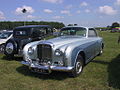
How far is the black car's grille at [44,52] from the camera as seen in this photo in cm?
514

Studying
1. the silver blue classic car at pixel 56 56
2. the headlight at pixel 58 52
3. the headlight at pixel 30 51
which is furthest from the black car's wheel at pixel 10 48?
the headlight at pixel 58 52

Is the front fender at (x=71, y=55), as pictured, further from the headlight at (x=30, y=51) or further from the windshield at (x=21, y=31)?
the windshield at (x=21, y=31)

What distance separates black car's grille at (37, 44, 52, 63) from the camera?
16.9ft

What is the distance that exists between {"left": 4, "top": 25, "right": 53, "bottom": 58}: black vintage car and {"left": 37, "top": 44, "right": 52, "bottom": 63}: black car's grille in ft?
7.72

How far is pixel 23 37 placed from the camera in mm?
8406

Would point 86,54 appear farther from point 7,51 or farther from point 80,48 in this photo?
point 7,51

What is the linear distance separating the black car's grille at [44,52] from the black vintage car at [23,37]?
2353 mm

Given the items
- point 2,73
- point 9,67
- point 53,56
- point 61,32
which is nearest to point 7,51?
point 9,67

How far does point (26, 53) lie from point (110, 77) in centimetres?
296

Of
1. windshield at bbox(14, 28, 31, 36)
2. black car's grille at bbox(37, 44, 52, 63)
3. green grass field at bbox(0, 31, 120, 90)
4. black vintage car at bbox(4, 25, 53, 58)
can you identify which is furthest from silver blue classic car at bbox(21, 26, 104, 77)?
windshield at bbox(14, 28, 31, 36)

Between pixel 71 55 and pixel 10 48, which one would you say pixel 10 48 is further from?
pixel 71 55

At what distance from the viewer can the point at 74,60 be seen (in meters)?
5.01

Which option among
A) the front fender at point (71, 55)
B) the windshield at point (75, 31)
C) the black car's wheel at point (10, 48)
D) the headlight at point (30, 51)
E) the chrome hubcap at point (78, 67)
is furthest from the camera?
the black car's wheel at point (10, 48)

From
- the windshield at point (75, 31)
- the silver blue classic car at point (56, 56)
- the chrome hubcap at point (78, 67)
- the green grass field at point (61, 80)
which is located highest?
the windshield at point (75, 31)
